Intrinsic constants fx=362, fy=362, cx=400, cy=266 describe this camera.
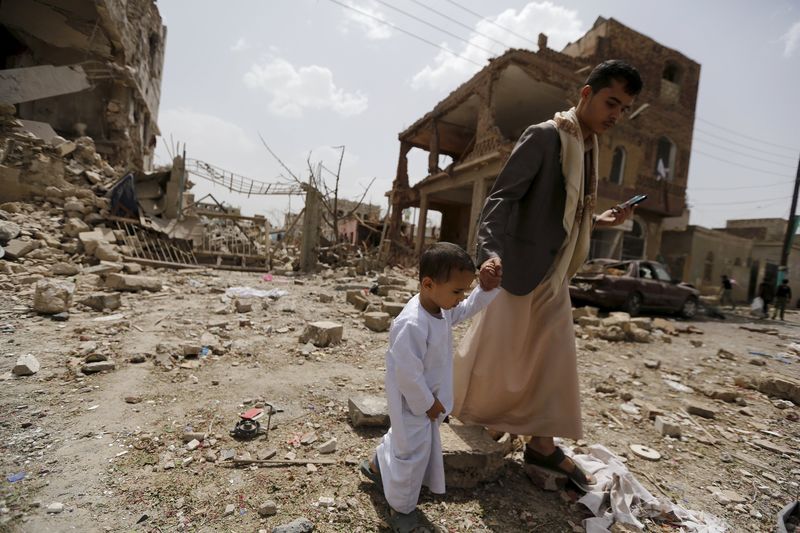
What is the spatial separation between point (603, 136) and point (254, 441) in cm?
1483

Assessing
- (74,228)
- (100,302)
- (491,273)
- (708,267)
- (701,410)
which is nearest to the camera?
(491,273)

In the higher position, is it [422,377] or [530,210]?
[530,210]

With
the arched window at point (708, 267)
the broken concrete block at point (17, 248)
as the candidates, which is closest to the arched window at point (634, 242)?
the arched window at point (708, 267)

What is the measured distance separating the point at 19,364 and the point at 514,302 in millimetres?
3309

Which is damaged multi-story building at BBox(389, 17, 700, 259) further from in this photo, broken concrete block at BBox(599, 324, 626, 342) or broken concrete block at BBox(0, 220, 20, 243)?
broken concrete block at BBox(0, 220, 20, 243)

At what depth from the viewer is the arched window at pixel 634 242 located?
1448 centimetres

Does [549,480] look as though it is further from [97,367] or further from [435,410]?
[97,367]

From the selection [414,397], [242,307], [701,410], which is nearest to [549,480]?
[414,397]

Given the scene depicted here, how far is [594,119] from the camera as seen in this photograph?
1798mm

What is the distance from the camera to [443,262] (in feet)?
4.54

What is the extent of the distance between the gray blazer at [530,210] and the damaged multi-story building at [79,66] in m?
14.7

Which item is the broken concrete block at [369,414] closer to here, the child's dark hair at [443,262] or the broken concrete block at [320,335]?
the child's dark hair at [443,262]

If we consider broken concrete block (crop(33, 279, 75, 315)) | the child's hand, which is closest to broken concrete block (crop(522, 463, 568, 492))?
the child's hand

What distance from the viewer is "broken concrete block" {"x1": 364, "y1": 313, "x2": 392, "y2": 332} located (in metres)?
4.63
